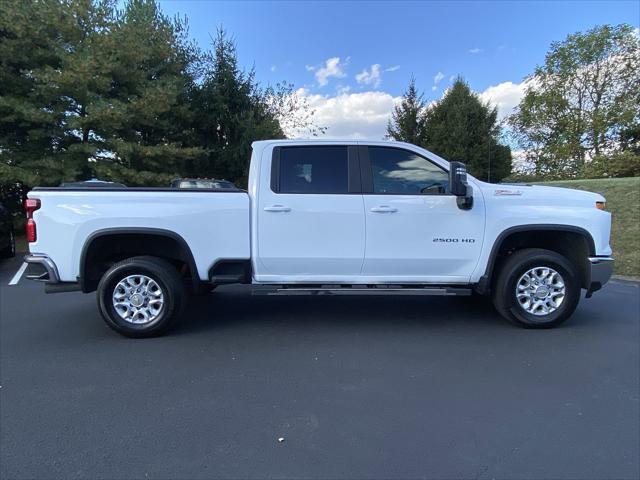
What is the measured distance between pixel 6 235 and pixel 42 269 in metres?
6.40

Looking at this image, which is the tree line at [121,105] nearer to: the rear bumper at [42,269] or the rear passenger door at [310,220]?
the rear passenger door at [310,220]

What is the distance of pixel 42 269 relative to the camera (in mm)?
4379

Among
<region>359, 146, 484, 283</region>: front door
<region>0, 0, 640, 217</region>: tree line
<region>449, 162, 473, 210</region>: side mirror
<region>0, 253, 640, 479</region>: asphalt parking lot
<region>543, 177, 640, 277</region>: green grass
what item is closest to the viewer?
<region>0, 253, 640, 479</region>: asphalt parking lot

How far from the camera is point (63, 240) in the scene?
4.36 metres

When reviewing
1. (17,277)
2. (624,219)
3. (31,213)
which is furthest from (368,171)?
(624,219)

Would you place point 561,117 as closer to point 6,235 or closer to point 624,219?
point 624,219

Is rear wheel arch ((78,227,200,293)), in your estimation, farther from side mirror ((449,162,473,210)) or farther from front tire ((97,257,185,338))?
side mirror ((449,162,473,210))

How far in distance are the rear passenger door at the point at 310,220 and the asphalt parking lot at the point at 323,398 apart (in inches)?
27.7

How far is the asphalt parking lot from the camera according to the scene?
8.02 feet

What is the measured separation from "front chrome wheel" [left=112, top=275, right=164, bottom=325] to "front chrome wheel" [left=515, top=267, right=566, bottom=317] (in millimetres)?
3856

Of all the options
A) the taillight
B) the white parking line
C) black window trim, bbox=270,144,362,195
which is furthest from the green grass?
the white parking line

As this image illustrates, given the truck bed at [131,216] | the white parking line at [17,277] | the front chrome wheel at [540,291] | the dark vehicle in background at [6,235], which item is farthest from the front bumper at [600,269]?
the dark vehicle in background at [6,235]

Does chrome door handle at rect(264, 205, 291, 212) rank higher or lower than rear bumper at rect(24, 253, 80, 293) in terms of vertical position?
higher

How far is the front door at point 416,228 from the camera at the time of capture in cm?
454
